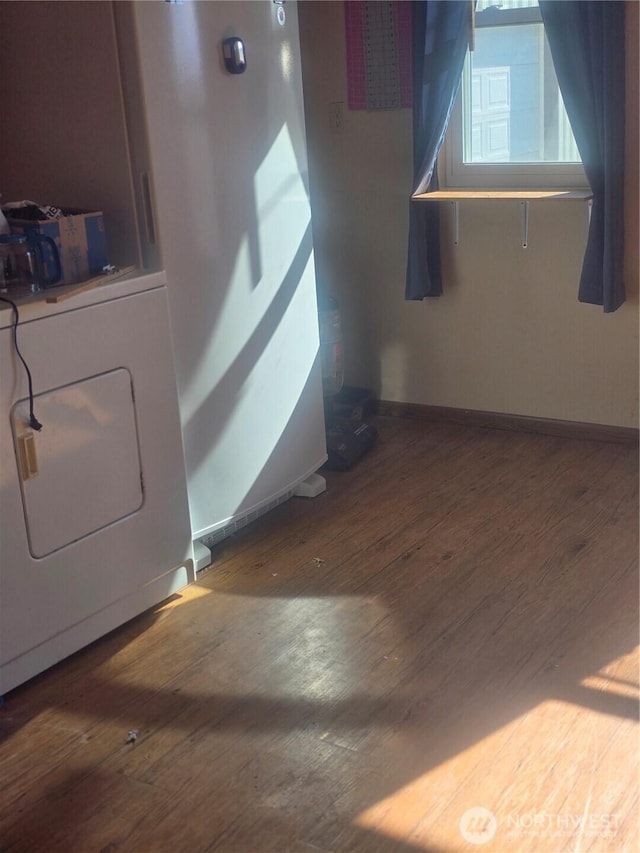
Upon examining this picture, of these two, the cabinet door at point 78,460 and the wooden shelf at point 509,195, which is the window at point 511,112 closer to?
the wooden shelf at point 509,195

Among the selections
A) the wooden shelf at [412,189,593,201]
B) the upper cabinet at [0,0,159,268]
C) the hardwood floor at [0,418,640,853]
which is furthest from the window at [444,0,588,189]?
the upper cabinet at [0,0,159,268]

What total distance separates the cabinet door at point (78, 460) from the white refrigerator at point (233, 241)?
29 cm

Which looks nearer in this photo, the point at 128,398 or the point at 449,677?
the point at 449,677

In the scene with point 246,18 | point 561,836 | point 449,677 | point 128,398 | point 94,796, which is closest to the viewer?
point 561,836

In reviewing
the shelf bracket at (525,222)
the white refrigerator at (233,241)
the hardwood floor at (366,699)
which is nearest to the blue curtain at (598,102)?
the shelf bracket at (525,222)

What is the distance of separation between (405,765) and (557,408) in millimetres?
2187

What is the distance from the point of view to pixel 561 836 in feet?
6.23

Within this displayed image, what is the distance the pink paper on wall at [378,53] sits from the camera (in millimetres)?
3926

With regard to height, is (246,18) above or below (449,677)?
above

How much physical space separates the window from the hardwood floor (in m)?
1.26

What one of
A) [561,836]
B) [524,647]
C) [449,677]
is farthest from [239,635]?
[561,836]

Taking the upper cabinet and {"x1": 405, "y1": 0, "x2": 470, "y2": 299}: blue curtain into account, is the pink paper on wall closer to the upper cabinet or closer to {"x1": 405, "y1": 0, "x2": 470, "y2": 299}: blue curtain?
{"x1": 405, "y1": 0, "x2": 470, "y2": 299}: blue curtain

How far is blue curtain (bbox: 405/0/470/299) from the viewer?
3734 millimetres

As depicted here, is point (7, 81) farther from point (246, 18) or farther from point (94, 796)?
point (94, 796)
